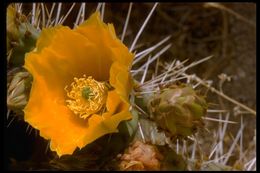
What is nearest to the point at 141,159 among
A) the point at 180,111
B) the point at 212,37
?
the point at 180,111

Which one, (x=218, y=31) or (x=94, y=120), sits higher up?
(x=218, y=31)

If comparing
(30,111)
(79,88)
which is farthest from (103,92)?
(30,111)

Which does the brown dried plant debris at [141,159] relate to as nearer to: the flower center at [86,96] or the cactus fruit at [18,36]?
the flower center at [86,96]

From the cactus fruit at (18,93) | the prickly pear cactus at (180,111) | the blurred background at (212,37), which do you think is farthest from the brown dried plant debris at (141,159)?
the blurred background at (212,37)

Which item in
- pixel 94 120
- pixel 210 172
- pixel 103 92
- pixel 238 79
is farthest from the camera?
pixel 238 79

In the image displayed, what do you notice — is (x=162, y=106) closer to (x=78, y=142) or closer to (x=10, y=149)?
(x=78, y=142)

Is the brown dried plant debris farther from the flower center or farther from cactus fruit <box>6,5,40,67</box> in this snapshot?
cactus fruit <box>6,5,40,67</box>
